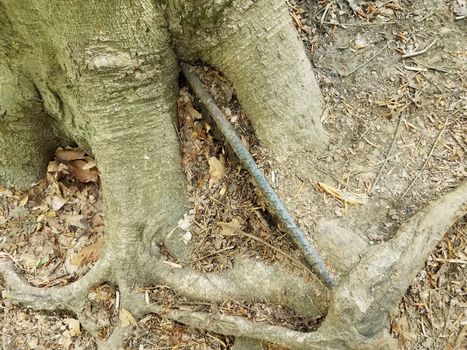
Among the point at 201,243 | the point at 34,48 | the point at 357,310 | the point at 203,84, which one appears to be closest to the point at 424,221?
the point at 357,310

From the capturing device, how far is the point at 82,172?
3404 millimetres

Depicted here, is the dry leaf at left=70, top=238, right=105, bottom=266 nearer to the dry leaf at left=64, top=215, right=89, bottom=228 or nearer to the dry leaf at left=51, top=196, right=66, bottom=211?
the dry leaf at left=64, top=215, right=89, bottom=228

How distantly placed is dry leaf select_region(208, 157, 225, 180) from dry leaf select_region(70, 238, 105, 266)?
860mm

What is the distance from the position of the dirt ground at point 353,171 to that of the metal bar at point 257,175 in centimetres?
7

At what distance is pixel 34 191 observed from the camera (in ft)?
11.5

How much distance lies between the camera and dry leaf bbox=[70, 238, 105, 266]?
3.13 metres

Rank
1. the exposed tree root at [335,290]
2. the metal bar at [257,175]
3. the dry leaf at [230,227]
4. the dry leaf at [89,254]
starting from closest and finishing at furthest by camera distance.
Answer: the exposed tree root at [335,290]
the metal bar at [257,175]
the dry leaf at [230,227]
the dry leaf at [89,254]

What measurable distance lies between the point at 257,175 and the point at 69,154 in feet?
4.98

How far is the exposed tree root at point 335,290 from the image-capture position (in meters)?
2.27

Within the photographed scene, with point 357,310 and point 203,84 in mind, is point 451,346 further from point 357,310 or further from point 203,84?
point 203,84

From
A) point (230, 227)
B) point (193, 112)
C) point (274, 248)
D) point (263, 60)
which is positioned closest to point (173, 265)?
point (230, 227)

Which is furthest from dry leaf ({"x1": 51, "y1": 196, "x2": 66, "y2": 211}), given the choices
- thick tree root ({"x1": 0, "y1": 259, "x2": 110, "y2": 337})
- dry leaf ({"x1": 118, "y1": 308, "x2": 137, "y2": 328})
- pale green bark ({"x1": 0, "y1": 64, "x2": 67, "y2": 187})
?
dry leaf ({"x1": 118, "y1": 308, "x2": 137, "y2": 328})

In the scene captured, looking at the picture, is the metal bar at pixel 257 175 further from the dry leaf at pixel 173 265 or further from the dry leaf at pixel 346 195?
the dry leaf at pixel 173 265

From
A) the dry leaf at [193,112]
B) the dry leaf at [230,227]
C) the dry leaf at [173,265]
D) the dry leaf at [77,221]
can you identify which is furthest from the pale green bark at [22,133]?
the dry leaf at [230,227]
